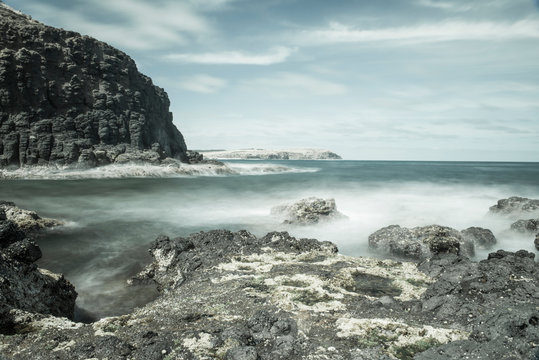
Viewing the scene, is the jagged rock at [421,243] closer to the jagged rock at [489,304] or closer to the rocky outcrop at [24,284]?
the jagged rock at [489,304]

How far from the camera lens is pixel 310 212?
1819 cm

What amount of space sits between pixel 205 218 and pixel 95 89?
2140 inches

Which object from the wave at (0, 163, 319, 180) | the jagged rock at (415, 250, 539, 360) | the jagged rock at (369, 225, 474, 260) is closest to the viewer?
the jagged rock at (415, 250, 539, 360)

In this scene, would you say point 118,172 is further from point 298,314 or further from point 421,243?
point 298,314

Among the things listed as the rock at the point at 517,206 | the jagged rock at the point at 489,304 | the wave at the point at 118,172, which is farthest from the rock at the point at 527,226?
the wave at the point at 118,172

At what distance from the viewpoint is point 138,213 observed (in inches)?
883

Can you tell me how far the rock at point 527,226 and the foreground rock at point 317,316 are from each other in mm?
7167

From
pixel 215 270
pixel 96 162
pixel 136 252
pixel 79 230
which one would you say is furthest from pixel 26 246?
pixel 96 162

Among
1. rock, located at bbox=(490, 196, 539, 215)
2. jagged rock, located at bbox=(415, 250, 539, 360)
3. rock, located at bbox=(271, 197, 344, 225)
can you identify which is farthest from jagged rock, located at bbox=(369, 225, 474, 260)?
rock, located at bbox=(490, 196, 539, 215)

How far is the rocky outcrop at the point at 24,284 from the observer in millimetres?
6109

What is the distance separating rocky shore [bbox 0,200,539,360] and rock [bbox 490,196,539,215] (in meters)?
11.9

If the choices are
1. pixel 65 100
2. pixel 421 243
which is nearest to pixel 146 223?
pixel 421 243

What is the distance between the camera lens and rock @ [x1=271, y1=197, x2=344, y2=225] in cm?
1777

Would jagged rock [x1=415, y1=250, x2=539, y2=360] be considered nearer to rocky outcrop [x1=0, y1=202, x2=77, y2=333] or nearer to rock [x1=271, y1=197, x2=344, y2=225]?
rocky outcrop [x1=0, y1=202, x2=77, y2=333]
